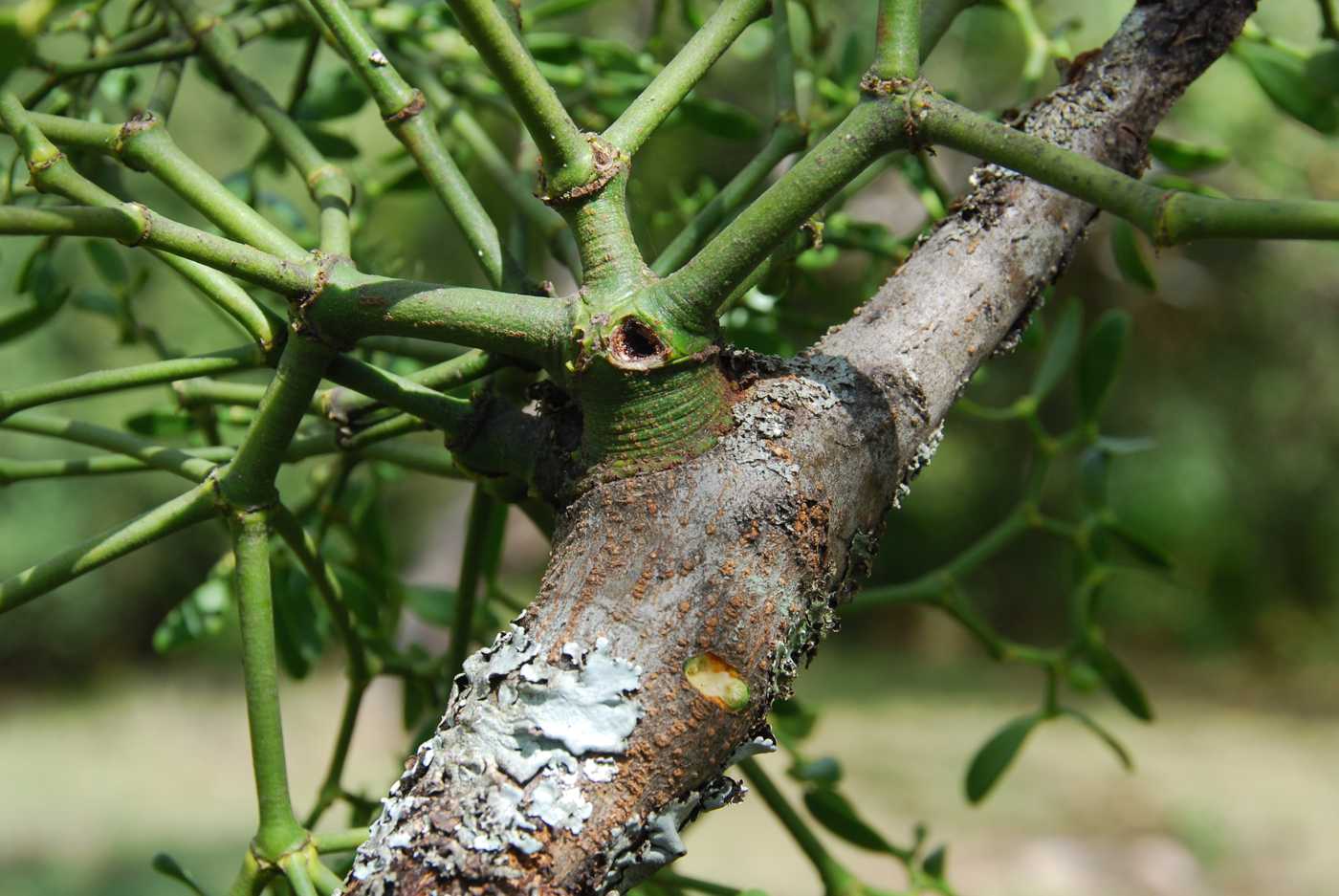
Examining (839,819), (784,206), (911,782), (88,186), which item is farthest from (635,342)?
(911,782)

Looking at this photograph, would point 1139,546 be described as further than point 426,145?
Yes

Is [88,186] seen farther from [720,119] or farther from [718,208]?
[720,119]

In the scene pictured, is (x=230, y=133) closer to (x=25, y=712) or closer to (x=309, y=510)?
(x=25, y=712)

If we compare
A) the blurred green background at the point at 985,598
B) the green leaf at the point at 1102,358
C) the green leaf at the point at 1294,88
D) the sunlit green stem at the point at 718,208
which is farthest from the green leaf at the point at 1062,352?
the blurred green background at the point at 985,598

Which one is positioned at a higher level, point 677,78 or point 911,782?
point 911,782

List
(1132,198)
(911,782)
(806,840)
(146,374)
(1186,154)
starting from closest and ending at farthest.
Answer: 1. (1132,198)
2. (146,374)
3. (806,840)
4. (1186,154)
5. (911,782)

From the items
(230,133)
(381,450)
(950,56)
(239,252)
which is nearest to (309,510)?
→ (381,450)

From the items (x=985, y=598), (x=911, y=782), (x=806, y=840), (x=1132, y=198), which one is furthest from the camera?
(x=985, y=598)
